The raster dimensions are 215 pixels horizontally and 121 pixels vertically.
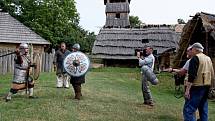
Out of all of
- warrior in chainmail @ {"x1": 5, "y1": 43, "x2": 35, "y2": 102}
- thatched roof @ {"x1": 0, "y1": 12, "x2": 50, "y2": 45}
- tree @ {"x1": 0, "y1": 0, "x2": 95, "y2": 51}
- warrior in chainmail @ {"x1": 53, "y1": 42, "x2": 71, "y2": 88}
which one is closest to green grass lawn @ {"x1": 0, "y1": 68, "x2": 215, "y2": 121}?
warrior in chainmail @ {"x1": 5, "y1": 43, "x2": 35, "y2": 102}

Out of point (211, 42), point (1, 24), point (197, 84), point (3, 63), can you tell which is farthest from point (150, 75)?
point (1, 24)

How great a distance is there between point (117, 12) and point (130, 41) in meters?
12.6

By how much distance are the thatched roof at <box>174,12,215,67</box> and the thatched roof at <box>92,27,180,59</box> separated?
65.7 ft

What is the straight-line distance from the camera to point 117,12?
56.6 m

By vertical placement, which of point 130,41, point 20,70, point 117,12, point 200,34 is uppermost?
point 117,12

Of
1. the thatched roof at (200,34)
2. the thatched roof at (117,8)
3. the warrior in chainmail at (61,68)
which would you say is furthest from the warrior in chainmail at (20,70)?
the thatched roof at (117,8)

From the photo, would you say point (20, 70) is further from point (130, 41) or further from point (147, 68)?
point (130, 41)

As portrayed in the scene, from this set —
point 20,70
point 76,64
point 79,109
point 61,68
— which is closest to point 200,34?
point 61,68

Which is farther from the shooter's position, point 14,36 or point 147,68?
point 14,36

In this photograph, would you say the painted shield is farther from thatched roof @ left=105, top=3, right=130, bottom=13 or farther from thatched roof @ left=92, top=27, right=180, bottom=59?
thatched roof @ left=105, top=3, right=130, bottom=13

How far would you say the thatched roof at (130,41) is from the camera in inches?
1711

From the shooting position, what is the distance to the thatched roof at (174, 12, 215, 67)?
19641 millimetres

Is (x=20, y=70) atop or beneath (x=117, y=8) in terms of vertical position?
beneath

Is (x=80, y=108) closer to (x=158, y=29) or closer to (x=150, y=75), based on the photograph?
(x=150, y=75)
